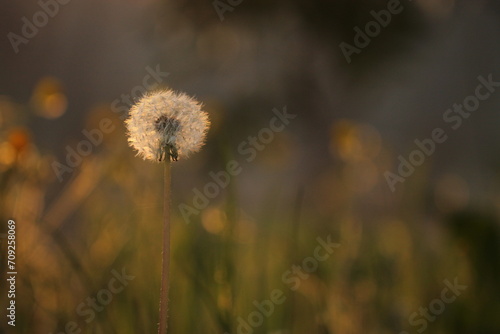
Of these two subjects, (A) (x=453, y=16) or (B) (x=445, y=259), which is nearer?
(B) (x=445, y=259)

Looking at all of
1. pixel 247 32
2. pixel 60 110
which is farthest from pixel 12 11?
pixel 60 110

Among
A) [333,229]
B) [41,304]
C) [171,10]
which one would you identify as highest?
[171,10]

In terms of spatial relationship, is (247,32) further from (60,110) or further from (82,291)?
(82,291)

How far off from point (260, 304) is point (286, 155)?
40cm

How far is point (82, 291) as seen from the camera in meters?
0.98

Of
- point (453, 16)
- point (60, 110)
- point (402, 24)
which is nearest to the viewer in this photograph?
point (60, 110)

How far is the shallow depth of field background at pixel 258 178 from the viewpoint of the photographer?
99 centimetres

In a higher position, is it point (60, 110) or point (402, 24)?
point (402, 24)
